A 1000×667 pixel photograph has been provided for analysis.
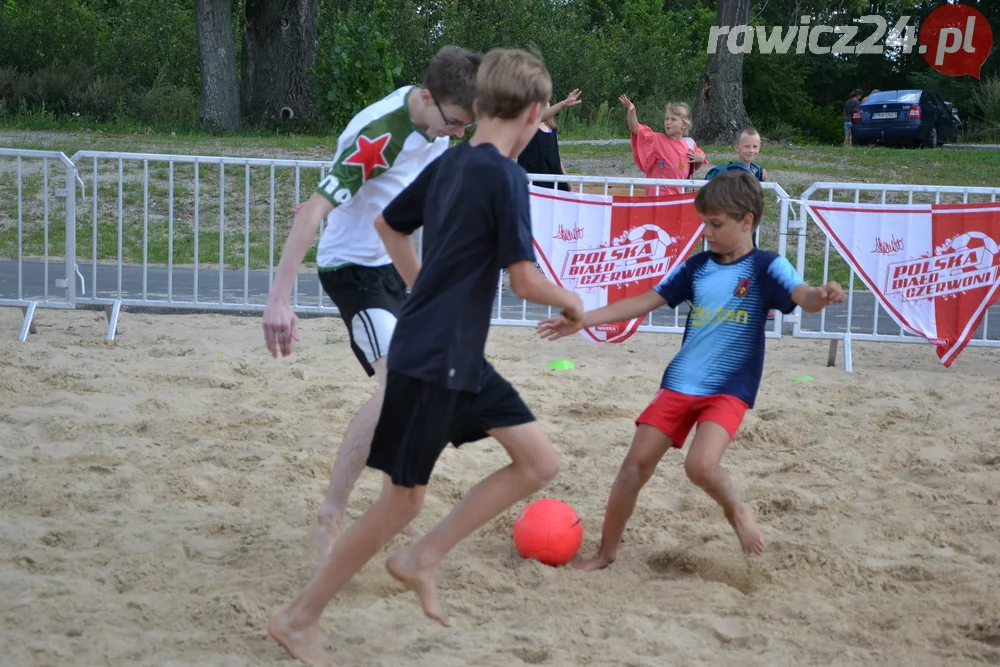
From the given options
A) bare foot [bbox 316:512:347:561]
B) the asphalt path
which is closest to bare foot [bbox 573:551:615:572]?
bare foot [bbox 316:512:347:561]

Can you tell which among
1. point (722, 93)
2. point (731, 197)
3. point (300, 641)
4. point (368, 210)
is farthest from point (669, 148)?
point (722, 93)

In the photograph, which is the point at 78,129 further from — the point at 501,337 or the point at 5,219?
the point at 501,337

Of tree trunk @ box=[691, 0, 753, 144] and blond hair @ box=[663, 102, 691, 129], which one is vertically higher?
tree trunk @ box=[691, 0, 753, 144]

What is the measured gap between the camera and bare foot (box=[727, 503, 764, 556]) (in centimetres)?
400

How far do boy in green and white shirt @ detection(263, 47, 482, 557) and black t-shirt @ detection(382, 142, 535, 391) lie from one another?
2.83ft

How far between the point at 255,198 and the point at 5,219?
3.05m

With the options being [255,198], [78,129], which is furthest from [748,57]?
[255,198]

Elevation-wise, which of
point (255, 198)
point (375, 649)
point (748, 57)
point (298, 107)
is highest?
point (748, 57)

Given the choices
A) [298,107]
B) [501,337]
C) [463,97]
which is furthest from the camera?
[298,107]

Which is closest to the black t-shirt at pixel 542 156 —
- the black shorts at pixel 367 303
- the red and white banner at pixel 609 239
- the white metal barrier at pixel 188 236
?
the red and white banner at pixel 609 239

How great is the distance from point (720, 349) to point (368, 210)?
55.5 inches

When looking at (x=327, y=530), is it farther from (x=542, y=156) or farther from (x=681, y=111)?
(x=681, y=111)

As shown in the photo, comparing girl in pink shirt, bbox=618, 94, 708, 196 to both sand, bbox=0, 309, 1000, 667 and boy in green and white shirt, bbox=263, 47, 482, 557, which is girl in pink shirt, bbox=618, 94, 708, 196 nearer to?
sand, bbox=0, 309, 1000, 667

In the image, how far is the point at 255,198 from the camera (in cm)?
1441
